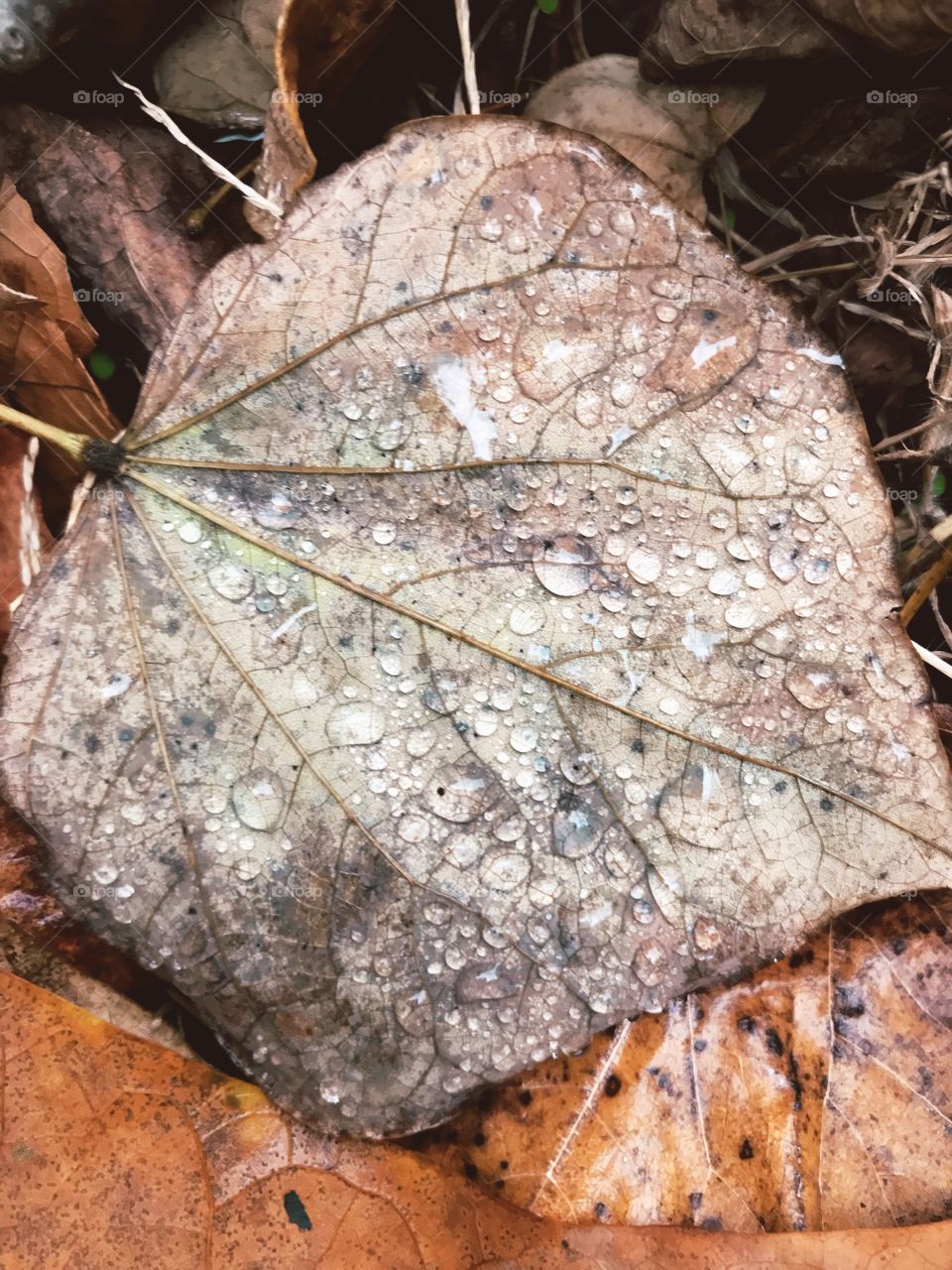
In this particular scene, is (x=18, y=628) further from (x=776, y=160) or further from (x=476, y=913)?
(x=776, y=160)

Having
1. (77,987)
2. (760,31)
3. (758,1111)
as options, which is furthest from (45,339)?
(758,1111)

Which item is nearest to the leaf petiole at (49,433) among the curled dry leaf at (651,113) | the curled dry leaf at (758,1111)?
the curled dry leaf at (651,113)

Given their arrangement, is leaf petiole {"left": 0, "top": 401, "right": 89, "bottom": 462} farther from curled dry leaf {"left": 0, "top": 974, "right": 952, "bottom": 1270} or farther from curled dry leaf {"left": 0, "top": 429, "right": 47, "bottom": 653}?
curled dry leaf {"left": 0, "top": 974, "right": 952, "bottom": 1270}

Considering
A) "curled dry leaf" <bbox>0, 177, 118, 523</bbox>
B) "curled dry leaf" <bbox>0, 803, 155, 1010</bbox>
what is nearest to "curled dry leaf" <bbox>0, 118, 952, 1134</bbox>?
"curled dry leaf" <bbox>0, 803, 155, 1010</bbox>

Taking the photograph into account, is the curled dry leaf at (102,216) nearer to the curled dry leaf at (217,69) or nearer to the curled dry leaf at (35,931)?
the curled dry leaf at (217,69)

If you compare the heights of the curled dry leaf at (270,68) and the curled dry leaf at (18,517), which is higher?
the curled dry leaf at (270,68)

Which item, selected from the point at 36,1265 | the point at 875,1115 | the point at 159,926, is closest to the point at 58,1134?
the point at 36,1265
